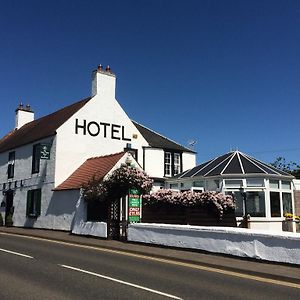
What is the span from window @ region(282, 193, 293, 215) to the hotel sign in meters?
12.1

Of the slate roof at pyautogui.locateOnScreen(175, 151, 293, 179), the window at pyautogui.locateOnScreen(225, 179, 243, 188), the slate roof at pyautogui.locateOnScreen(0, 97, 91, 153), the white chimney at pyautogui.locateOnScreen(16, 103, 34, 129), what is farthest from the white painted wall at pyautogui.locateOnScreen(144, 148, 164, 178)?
the white chimney at pyautogui.locateOnScreen(16, 103, 34, 129)

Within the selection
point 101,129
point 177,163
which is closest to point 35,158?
point 101,129

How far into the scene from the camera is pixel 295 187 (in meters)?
25.7

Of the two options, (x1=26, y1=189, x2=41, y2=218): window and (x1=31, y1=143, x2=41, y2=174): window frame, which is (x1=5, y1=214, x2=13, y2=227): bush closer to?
(x1=26, y1=189, x2=41, y2=218): window

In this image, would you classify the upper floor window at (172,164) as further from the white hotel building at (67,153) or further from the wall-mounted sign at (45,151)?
the wall-mounted sign at (45,151)

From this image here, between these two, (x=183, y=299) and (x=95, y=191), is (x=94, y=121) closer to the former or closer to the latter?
(x=95, y=191)

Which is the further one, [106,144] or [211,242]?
[106,144]

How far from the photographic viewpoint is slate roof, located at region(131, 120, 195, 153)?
109 feet

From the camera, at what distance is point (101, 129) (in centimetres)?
3002

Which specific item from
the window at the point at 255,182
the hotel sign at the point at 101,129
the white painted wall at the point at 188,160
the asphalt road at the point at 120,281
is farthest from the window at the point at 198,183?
the asphalt road at the point at 120,281

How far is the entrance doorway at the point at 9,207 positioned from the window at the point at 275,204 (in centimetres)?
1865

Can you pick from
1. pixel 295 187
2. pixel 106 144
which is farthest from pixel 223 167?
pixel 106 144

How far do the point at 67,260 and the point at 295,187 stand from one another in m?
16.9

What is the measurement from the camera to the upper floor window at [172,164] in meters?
32.8
